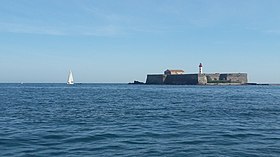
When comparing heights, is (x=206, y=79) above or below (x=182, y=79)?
below

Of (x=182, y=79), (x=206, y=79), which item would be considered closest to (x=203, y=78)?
(x=206, y=79)

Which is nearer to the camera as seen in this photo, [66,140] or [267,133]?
[66,140]

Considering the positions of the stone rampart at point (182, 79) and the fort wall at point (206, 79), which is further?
the stone rampart at point (182, 79)

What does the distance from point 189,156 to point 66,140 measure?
6.25 m

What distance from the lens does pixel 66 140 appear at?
1628 centimetres

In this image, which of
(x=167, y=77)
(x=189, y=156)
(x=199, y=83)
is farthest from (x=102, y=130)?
(x=167, y=77)

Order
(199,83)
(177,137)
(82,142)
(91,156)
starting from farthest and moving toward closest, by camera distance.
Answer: (199,83), (177,137), (82,142), (91,156)

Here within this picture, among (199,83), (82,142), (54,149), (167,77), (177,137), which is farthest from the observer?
(167,77)

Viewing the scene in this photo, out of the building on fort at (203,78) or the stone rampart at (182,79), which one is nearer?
the building on fort at (203,78)

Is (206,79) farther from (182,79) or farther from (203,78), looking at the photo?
(182,79)

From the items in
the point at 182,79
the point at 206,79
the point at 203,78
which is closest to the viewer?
the point at 203,78

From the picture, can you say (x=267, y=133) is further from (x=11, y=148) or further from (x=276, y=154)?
(x=11, y=148)

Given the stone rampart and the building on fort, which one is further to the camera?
the stone rampart

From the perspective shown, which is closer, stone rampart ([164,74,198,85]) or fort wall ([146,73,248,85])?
fort wall ([146,73,248,85])
